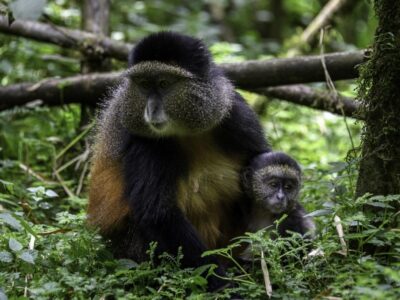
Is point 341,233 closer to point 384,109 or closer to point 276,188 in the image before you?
point 384,109

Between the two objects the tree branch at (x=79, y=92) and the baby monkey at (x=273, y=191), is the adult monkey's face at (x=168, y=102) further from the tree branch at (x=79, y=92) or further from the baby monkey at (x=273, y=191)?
the tree branch at (x=79, y=92)

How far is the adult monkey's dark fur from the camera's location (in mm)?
4223

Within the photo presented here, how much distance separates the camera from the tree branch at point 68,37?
23.4 feet

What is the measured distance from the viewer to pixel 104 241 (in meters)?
4.56

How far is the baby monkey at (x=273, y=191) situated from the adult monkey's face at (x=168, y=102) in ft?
1.84

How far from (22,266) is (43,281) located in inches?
14.1

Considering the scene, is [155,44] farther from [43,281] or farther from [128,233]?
[43,281]

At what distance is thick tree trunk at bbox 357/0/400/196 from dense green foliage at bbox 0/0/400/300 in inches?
7.0

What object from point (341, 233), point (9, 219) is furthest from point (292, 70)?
point (9, 219)

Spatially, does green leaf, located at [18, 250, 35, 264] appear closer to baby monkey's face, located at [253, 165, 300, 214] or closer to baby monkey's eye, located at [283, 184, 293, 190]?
baby monkey's face, located at [253, 165, 300, 214]

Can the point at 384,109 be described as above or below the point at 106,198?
above

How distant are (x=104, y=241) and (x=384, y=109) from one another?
2.11 meters

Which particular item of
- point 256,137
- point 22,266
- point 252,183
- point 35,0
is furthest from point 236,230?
point 35,0

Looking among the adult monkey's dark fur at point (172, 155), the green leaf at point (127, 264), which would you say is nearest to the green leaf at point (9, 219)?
the green leaf at point (127, 264)
